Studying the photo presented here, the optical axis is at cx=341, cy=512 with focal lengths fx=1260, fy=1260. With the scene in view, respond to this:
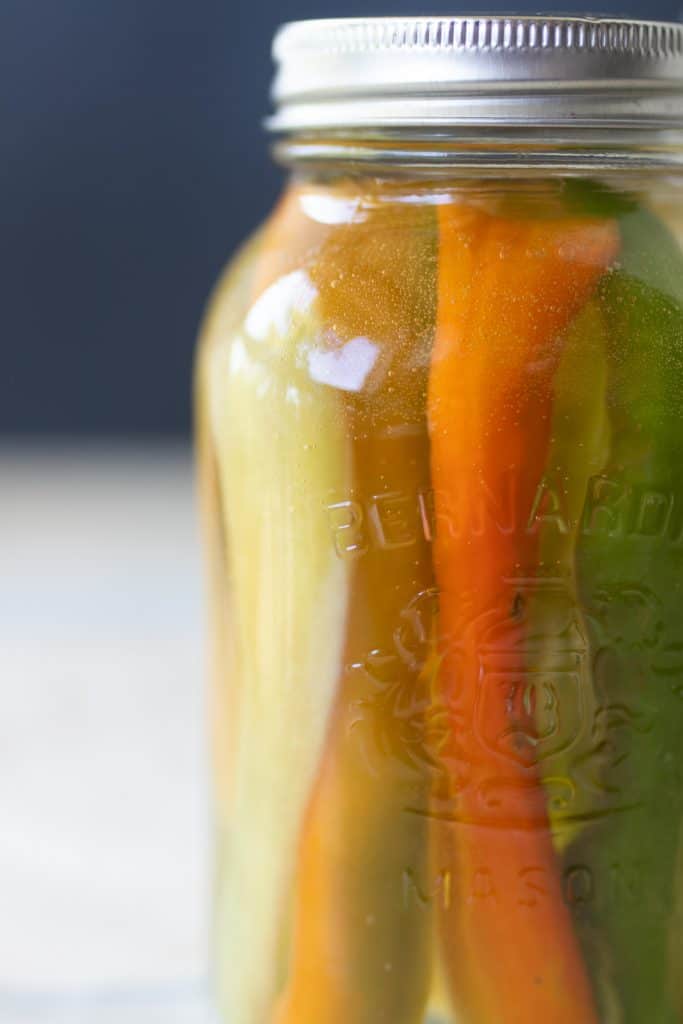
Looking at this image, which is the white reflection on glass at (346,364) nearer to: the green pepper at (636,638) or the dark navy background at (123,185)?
the green pepper at (636,638)

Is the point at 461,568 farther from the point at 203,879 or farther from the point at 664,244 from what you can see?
the point at 203,879

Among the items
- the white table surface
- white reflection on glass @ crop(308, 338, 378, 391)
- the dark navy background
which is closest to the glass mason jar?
white reflection on glass @ crop(308, 338, 378, 391)

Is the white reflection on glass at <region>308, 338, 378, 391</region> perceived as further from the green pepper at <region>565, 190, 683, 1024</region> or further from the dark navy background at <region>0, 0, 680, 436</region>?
the dark navy background at <region>0, 0, 680, 436</region>

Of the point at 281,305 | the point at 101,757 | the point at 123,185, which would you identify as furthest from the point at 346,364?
the point at 123,185

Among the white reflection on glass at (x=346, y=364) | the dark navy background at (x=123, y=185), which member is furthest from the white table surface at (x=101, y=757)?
the white reflection on glass at (x=346, y=364)

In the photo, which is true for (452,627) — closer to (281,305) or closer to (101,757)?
(281,305)

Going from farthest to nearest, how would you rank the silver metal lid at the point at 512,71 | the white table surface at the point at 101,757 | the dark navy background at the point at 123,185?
1. the dark navy background at the point at 123,185
2. the white table surface at the point at 101,757
3. the silver metal lid at the point at 512,71

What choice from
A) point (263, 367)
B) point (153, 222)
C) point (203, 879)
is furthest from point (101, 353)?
point (263, 367)
